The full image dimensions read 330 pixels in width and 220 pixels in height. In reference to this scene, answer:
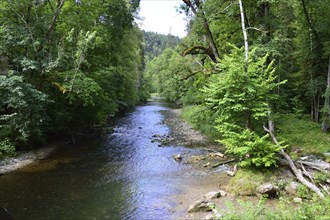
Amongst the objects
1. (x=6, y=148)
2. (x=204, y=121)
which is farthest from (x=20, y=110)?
(x=204, y=121)

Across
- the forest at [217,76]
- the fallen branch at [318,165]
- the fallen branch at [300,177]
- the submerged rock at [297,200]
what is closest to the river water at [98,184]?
the forest at [217,76]

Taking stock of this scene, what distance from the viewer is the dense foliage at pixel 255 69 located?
465 inches

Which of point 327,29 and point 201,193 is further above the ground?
point 327,29

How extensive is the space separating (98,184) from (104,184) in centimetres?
25

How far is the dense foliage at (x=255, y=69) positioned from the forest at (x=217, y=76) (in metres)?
0.06

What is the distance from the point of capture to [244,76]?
1183 centimetres

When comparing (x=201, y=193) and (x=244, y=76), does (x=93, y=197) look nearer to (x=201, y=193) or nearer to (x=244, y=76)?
(x=201, y=193)

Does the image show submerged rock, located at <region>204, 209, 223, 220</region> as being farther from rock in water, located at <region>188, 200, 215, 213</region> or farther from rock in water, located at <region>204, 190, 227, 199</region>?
rock in water, located at <region>204, 190, 227, 199</region>

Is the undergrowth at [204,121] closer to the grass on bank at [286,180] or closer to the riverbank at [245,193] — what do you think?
the grass on bank at [286,180]

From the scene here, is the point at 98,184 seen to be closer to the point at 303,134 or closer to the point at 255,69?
the point at 255,69

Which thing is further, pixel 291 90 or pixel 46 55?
pixel 291 90

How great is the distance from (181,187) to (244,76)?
5.40 m

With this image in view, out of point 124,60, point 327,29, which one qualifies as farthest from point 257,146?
point 124,60

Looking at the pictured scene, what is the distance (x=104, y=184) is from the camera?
11586mm
